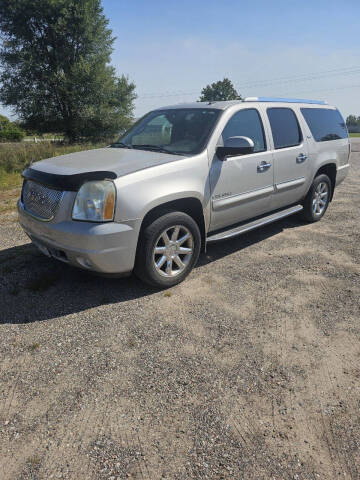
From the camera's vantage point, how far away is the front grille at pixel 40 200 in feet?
9.96

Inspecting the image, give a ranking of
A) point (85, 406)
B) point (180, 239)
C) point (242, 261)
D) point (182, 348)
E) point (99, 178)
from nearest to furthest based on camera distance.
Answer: point (85, 406) < point (182, 348) < point (99, 178) < point (180, 239) < point (242, 261)

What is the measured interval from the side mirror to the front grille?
1718 mm

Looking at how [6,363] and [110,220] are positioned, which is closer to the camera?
[6,363]

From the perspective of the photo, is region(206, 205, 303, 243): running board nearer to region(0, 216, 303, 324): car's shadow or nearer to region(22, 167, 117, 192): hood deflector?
region(0, 216, 303, 324): car's shadow

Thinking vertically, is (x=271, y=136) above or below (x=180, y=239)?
above

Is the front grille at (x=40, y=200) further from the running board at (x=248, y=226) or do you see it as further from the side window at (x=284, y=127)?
the side window at (x=284, y=127)

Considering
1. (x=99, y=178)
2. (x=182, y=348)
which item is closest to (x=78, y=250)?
(x=99, y=178)

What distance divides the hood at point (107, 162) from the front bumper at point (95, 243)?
0.46 meters

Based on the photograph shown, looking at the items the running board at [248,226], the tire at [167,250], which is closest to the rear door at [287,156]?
the running board at [248,226]

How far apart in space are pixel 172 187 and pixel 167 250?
2.08ft

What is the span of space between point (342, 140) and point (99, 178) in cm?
474

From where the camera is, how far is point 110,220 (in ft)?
9.41

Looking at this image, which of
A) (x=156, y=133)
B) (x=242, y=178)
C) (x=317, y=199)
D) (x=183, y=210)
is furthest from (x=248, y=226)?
(x=317, y=199)

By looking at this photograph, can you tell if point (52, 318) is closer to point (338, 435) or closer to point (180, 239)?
point (180, 239)
